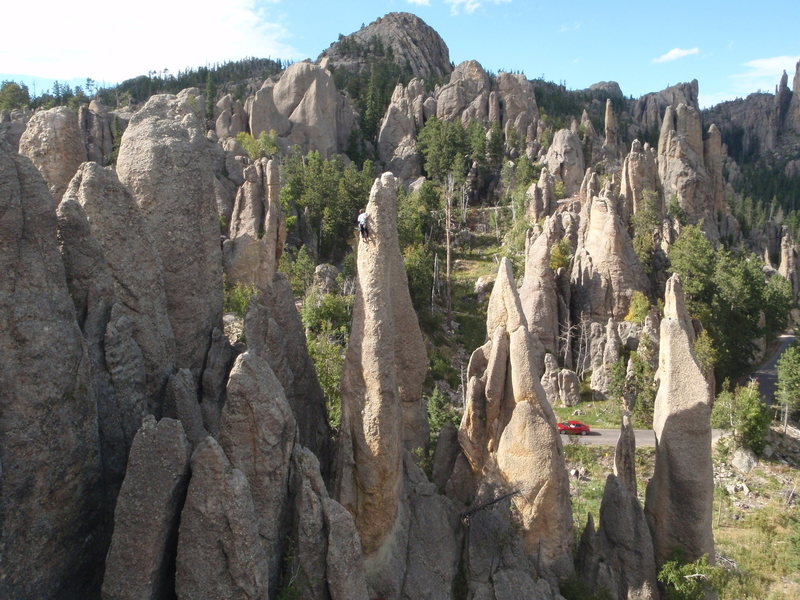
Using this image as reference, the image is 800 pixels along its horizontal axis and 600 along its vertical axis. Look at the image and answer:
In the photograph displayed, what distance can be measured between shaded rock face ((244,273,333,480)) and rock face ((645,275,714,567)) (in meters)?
8.70

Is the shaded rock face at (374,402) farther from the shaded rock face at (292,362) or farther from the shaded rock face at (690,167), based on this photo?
the shaded rock face at (690,167)

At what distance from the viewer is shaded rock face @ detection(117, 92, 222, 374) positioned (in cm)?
1252

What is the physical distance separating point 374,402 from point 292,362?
2.94 m

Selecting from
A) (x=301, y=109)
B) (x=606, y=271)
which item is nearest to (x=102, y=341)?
(x=606, y=271)

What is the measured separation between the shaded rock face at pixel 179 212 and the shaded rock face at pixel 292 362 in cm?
132

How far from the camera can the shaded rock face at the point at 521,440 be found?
572 inches

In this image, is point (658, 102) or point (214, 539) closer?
point (214, 539)

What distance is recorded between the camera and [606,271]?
41.6 metres

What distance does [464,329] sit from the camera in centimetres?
4541

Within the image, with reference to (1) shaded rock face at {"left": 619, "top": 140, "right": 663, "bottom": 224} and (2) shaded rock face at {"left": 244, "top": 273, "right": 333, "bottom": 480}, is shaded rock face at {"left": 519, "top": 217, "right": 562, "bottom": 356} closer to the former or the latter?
(1) shaded rock face at {"left": 619, "top": 140, "right": 663, "bottom": 224}

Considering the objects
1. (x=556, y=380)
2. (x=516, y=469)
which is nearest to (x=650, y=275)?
(x=556, y=380)

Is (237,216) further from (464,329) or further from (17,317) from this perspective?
(17,317)

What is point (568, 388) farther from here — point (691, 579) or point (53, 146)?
point (53, 146)

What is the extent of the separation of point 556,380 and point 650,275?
14065 millimetres
